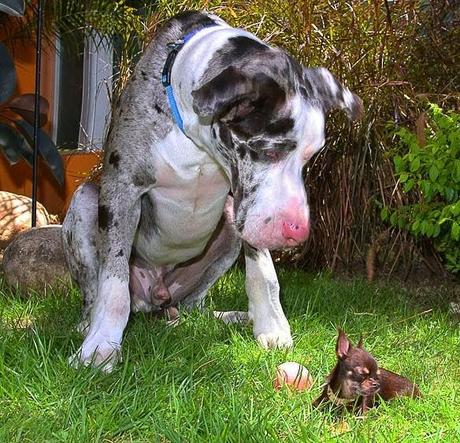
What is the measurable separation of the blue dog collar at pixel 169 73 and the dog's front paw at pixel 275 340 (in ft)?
2.97

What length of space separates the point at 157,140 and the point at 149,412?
3.77ft

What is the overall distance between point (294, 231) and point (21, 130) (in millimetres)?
3747

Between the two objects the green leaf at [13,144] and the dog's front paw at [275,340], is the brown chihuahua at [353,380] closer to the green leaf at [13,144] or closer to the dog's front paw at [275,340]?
the dog's front paw at [275,340]

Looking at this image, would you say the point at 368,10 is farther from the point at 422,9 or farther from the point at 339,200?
the point at 339,200

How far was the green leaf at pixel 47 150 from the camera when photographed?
20.1 feet

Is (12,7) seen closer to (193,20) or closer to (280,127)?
(193,20)

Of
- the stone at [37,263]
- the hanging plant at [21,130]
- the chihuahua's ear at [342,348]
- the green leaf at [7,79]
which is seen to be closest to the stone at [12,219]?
the hanging plant at [21,130]

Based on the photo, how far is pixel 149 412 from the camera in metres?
2.57

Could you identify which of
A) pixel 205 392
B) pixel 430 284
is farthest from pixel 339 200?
pixel 205 392

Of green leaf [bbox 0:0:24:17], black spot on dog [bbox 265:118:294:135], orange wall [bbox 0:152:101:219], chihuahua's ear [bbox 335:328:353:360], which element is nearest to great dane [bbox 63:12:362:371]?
black spot on dog [bbox 265:118:294:135]

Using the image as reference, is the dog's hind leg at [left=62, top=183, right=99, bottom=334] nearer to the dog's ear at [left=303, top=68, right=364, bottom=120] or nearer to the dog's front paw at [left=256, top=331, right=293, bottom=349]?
the dog's front paw at [left=256, top=331, right=293, bottom=349]

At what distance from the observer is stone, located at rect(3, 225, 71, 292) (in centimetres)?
454

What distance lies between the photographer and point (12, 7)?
15.8 ft

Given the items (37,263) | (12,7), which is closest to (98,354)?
(37,263)
